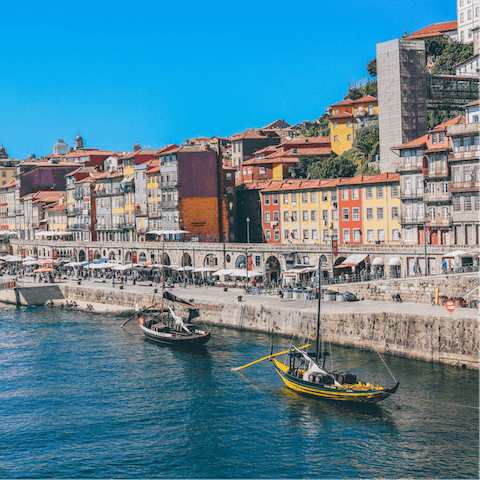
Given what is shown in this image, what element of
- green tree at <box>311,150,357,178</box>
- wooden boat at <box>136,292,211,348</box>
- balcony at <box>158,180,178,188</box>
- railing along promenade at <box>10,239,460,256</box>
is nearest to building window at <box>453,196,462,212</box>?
railing along promenade at <box>10,239,460,256</box>

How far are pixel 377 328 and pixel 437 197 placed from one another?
23917 millimetres

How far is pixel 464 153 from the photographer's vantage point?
6888cm

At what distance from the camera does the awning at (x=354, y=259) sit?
70781 millimetres

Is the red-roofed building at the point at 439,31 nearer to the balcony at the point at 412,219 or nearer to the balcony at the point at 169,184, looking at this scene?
the balcony at the point at 169,184

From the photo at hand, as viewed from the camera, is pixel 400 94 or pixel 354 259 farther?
pixel 400 94

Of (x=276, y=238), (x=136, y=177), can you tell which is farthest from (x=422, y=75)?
(x=136, y=177)

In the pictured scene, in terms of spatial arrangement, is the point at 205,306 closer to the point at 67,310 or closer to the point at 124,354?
the point at 124,354

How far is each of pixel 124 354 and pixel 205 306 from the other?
1524 centimetres

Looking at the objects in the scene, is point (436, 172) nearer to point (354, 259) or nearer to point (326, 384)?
point (354, 259)

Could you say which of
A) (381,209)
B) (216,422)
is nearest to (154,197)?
(381,209)

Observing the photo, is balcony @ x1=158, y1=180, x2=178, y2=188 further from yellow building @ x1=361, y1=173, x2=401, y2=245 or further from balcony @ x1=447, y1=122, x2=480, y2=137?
balcony @ x1=447, y1=122, x2=480, y2=137

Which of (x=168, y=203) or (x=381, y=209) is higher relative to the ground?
(x=168, y=203)

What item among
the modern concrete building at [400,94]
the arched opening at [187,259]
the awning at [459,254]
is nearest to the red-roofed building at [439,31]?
the modern concrete building at [400,94]

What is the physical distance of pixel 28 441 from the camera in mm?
36625
